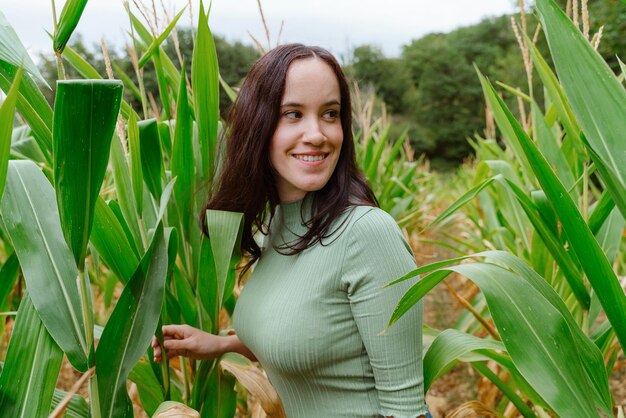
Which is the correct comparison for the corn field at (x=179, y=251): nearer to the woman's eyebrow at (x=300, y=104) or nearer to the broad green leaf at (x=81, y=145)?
the broad green leaf at (x=81, y=145)

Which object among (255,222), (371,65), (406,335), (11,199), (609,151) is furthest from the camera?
(371,65)

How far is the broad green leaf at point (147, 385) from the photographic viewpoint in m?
0.88

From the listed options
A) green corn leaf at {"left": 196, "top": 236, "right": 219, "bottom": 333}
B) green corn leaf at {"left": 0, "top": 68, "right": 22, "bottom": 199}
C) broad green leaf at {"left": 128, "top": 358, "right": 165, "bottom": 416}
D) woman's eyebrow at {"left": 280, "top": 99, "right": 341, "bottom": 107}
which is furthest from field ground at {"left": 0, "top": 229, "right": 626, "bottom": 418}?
green corn leaf at {"left": 0, "top": 68, "right": 22, "bottom": 199}

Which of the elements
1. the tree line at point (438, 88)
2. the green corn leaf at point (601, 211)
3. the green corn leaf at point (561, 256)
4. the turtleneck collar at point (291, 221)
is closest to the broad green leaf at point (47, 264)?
the turtleneck collar at point (291, 221)

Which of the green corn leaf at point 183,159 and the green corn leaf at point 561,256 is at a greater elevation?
the green corn leaf at point 183,159

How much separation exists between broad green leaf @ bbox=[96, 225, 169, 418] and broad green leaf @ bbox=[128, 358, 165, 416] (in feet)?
0.59

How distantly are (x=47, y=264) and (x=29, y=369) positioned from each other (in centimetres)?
11

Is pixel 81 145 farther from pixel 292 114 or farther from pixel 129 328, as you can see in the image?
pixel 292 114

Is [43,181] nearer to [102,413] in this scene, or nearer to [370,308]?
[102,413]

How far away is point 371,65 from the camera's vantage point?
69.8 ft

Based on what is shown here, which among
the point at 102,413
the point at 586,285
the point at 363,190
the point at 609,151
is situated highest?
the point at 609,151

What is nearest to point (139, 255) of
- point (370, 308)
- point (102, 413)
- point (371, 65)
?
point (102, 413)

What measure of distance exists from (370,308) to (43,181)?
1.43ft

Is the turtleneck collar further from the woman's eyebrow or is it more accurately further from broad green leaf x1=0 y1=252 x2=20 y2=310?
broad green leaf x1=0 y1=252 x2=20 y2=310
